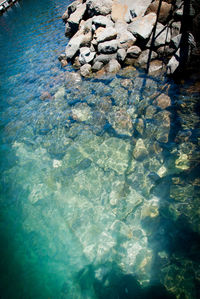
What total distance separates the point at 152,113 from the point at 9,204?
6.34 metres

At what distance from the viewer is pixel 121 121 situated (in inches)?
236

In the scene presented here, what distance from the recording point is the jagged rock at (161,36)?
22.7 ft

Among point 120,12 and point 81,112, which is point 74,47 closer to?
point 120,12

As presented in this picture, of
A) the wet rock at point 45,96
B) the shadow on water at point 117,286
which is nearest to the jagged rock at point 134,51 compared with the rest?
the wet rock at point 45,96

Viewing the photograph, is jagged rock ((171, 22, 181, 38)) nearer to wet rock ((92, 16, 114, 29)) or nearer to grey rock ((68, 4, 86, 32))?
wet rock ((92, 16, 114, 29))

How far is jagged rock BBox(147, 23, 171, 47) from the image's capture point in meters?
6.92

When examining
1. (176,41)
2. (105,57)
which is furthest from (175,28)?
(105,57)

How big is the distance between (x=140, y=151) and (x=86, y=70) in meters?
6.46

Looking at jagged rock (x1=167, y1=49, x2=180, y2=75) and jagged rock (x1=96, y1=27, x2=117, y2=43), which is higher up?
jagged rock (x1=96, y1=27, x2=117, y2=43)

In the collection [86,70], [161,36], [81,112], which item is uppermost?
[86,70]

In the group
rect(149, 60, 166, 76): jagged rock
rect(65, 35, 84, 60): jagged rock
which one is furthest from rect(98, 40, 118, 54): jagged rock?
rect(149, 60, 166, 76): jagged rock

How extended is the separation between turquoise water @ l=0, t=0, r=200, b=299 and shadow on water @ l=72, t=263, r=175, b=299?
0.06 feet

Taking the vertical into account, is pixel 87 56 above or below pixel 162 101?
above

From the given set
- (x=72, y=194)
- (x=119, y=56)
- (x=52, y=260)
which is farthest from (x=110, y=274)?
(x=119, y=56)
